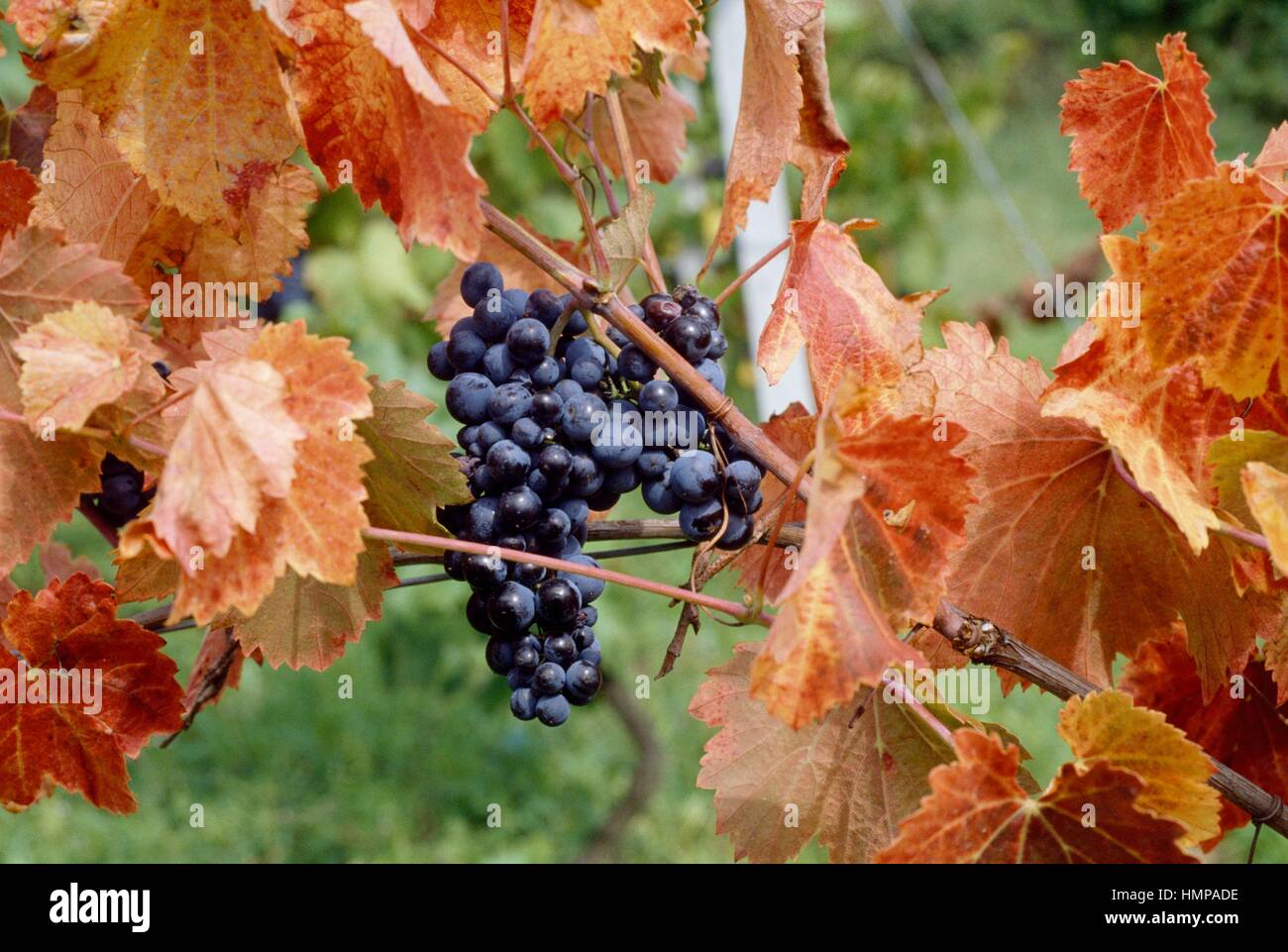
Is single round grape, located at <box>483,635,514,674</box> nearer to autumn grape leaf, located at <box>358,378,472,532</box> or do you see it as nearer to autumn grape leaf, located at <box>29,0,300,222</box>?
autumn grape leaf, located at <box>358,378,472,532</box>

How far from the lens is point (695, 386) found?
2.28 feet

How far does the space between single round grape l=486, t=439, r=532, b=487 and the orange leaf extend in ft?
1.25

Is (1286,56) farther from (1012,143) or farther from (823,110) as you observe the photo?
(823,110)

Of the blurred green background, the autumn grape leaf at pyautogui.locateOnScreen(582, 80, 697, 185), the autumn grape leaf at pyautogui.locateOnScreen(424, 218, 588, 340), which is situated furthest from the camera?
the blurred green background

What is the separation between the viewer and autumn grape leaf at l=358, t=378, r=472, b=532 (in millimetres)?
699

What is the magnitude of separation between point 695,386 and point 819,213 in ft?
0.46

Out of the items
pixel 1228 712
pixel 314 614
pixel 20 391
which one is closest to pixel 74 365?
pixel 20 391

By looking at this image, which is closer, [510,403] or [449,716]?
[510,403]

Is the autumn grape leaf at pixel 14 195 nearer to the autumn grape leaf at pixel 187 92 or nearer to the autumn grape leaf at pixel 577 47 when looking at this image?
the autumn grape leaf at pixel 187 92

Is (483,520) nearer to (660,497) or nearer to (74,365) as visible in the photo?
(660,497)

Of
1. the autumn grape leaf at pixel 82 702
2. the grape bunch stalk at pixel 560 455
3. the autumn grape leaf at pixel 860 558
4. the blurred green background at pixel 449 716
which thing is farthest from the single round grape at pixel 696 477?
the blurred green background at pixel 449 716

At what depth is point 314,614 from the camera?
738mm

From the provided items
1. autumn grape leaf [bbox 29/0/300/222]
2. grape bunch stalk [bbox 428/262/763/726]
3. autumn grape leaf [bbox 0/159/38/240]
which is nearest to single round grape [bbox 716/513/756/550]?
grape bunch stalk [bbox 428/262/763/726]

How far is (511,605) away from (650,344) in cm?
17
